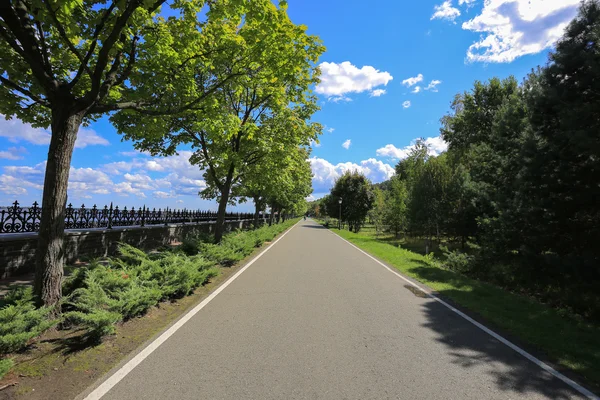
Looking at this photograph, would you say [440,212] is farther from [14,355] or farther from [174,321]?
[14,355]

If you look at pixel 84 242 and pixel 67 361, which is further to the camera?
pixel 84 242

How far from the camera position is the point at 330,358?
4.27 metres

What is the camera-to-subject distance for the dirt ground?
3320mm

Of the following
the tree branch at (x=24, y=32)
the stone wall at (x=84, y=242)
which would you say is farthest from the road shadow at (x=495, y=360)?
the stone wall at (x=84, y=242)

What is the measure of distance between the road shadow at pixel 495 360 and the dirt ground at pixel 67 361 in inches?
168

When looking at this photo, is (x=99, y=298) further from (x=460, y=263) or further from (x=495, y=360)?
(x=460, y=263)

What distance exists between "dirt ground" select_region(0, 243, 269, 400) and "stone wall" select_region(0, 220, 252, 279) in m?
4.25

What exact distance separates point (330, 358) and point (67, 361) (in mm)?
3119

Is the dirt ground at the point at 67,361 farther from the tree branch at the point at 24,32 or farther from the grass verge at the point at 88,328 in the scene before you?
the tree branch at the point at 24,32

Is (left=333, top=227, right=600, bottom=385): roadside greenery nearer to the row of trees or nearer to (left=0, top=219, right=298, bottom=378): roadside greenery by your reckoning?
(left=0, top=219, right=298, bottom=378): roadside greenery

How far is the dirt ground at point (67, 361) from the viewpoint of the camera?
3.32 m

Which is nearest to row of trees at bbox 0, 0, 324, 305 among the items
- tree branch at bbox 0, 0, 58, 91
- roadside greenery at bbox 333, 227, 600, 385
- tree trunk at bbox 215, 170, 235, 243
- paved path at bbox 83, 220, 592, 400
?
tree branch at bbox 0, 0, 58, 91

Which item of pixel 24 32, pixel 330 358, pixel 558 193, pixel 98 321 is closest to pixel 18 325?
pixel 98 321

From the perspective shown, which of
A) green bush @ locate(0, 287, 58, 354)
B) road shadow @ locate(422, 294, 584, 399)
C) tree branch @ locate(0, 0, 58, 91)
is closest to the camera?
road shadow @ locate(422, 294, 584, 399)
